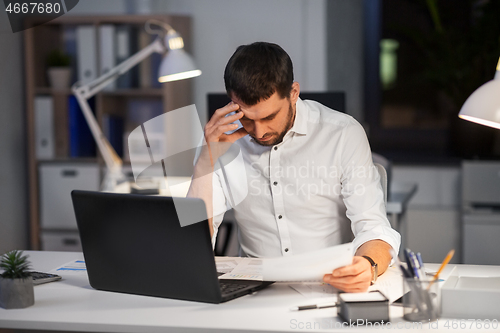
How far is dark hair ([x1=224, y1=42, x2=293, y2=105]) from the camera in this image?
1.43 m

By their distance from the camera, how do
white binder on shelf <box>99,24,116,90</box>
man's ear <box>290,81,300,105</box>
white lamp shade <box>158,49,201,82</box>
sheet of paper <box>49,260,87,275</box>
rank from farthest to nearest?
white binder on shelf <box>99,24,116,90</box>
white lamp shade <box>158,49,201,82</box>
man's ear <box>290,81,300,105</box>
sheet of paper <box>49,260,87,275</box>

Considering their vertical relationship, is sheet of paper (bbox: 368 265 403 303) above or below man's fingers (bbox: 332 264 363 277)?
below

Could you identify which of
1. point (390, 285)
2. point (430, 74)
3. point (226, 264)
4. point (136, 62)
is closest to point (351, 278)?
point (390, 285)

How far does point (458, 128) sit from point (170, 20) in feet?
6.09

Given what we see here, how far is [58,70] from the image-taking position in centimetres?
319

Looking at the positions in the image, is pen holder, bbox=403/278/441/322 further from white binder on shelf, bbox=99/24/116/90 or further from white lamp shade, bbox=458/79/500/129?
white binder on shelf, bbox=99/24/116/90

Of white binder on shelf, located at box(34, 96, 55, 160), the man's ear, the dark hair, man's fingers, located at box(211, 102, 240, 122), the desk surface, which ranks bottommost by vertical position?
the desk surface

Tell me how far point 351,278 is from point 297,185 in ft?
1.70

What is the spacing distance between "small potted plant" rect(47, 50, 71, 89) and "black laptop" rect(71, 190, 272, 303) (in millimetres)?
2190

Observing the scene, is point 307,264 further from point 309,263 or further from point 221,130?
point 221,130

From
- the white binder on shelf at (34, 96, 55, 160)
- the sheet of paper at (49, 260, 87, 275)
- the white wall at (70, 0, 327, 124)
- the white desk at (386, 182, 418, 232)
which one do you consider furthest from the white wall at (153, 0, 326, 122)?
the sheet of paper at (49, 260, 87, 275)

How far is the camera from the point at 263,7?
3.24 meters

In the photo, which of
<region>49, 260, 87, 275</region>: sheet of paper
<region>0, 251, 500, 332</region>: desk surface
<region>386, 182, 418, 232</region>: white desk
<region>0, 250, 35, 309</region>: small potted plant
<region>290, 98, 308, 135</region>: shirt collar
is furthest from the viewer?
<region>386, 182, 418, 232</region>: white desk

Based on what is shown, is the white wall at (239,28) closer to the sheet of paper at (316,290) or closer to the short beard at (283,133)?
the short beard at (283,133)
